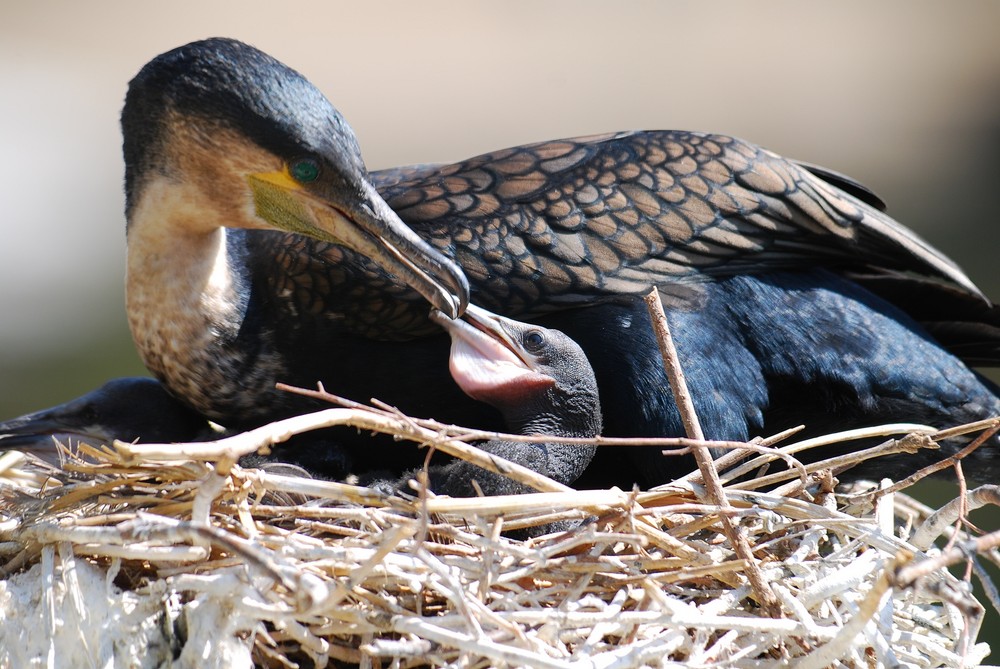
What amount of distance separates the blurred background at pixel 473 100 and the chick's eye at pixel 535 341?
4294 millimetres

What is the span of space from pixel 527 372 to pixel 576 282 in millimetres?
234

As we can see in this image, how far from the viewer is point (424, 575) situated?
1979 millimetres

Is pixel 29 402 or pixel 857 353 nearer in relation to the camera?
pixel 857 353

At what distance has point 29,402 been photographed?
6.56 m

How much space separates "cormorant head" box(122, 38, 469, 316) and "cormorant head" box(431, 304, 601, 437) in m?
0.15

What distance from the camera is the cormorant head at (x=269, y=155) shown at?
243 cm

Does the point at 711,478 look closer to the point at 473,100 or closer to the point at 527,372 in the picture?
the point at 527,372

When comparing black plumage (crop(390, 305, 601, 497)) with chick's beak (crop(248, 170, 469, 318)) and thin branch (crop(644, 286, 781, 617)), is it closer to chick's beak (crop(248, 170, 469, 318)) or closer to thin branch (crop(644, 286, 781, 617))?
chick's beak (crop(248, 170, 469, 318))

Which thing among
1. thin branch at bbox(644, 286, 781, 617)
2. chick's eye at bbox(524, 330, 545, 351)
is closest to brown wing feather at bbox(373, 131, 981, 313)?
chick's eye at bbox(524, 330, 545, 351)

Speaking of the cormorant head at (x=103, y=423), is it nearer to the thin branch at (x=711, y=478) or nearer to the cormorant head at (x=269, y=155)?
the cormorant head at (x=269, y=155)

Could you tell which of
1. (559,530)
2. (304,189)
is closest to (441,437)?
(559,530)

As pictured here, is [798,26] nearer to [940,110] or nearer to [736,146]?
[940,110]

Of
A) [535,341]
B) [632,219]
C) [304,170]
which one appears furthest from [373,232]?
[632,219]

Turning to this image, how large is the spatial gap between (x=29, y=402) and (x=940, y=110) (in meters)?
6.00
